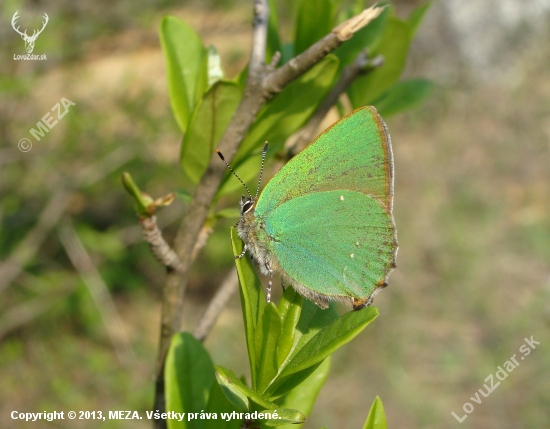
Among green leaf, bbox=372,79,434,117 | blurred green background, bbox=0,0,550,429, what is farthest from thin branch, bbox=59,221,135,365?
green leaf, bbox=372,79,434,117

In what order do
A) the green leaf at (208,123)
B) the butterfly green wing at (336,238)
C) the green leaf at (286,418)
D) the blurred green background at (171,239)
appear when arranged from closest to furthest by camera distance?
the green leaf at (286,418) < the green leaf at (208,123) < the butterfly green wing at (336,238) < the blurred green background at (171,239)

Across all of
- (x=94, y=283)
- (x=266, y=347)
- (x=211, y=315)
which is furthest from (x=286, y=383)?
(x=94, y=283)

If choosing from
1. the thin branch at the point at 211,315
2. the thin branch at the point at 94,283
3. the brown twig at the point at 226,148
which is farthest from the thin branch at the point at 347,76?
the thin branch at the point at 94,283

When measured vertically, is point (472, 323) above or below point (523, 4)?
below

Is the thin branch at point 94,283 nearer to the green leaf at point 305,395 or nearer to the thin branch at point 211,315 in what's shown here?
the thin branch at point 211,315

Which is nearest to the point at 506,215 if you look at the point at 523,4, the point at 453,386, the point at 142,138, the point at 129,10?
the point at 453,386

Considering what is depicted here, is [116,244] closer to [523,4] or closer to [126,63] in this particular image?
[126,63]

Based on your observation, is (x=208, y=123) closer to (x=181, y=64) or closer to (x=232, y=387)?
(x=181, y=64)
